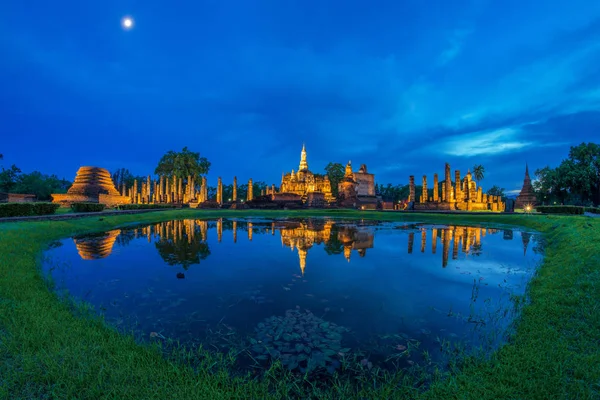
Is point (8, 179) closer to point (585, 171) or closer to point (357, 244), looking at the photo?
point (357, 244)

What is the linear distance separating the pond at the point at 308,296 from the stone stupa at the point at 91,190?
122 feet

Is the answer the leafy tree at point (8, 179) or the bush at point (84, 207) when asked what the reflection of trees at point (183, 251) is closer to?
the bush at point (84, 207)

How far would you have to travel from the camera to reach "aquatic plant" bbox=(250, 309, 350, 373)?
4012mm

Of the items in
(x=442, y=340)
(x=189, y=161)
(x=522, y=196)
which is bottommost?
(x=442, y=340)

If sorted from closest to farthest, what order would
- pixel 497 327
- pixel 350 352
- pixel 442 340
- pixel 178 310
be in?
pixel 350 352
pixel 442 340
pixel 497 327
pixel 178 310

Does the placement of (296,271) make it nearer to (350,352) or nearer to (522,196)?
(350,352)

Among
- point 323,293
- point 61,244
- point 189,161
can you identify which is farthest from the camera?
point 189,161

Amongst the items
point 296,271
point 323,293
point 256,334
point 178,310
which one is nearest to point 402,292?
point 323,293

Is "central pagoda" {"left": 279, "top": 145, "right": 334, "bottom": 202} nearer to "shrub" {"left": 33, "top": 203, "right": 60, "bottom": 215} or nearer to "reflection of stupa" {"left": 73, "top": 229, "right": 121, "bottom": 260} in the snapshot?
"shrub" {"left": 33, "top": 203, "right": 60, "bottom": 215}

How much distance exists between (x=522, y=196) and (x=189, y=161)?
6454 cm

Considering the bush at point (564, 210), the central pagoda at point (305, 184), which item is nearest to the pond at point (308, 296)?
the bush at point (564, 210)

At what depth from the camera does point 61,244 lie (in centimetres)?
1370

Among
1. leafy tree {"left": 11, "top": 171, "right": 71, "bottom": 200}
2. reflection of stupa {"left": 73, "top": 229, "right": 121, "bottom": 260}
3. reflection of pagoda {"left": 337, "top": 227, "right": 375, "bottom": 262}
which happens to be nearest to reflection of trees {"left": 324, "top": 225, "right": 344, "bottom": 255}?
reflection of pagoda {"left": 337, "top": 227, "right": 375, "bottom": 262}

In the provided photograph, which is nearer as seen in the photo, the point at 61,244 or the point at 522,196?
the point at 61,244
